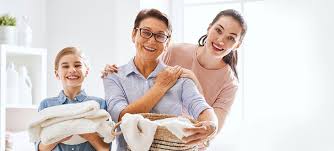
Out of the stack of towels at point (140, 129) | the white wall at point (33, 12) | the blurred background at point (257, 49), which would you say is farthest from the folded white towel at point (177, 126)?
the white wall at point (33, 12)

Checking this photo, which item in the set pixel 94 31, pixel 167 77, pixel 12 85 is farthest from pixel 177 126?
pixel 94 31

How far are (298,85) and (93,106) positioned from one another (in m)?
2.13

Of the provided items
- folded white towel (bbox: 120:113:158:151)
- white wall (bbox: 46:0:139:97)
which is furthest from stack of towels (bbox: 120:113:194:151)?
white wall (bbox: 46:0:139:97)

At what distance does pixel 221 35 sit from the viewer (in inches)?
82.0

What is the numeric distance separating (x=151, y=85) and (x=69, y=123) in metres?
0.34

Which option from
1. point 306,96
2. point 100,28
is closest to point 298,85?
point 306,96

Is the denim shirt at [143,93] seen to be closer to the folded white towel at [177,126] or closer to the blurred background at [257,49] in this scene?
the folded white towel at [177,126]

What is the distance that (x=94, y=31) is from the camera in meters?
3.68

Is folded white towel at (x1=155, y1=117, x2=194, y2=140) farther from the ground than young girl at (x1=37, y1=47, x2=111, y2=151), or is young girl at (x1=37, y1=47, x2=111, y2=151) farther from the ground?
young girl at (x1=37, y1=47, x2=111, y2=151)

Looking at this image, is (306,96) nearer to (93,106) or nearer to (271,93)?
(271,93)

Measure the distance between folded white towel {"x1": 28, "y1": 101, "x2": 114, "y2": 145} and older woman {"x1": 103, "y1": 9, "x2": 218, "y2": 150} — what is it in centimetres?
12

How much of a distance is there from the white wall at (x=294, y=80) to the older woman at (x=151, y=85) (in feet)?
5.84

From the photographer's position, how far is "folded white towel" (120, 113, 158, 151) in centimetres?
145

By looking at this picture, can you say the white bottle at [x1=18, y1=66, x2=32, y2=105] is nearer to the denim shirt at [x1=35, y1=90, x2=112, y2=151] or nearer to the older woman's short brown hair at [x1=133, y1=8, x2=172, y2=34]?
the denim shirt at [x1=35, y1=90, x2=112, y2=151]
